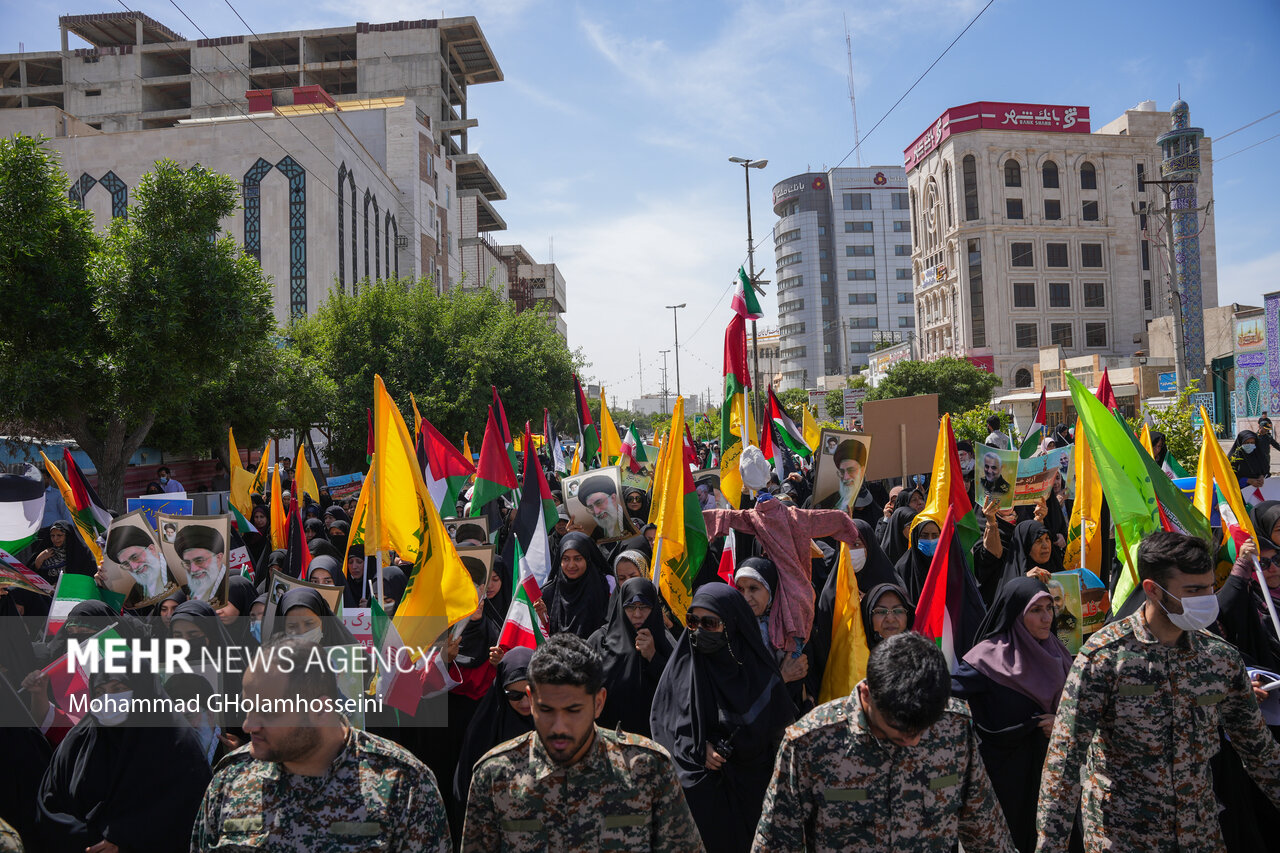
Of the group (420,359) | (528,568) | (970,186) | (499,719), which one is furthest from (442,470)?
(970,186)

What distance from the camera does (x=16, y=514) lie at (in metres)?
6.47

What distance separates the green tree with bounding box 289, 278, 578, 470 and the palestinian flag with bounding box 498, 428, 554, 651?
1619 cm

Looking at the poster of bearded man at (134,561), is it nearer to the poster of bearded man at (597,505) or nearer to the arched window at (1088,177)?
the poster of bearded man at (597,505)

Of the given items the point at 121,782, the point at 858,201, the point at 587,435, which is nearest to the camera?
the point at 121,782

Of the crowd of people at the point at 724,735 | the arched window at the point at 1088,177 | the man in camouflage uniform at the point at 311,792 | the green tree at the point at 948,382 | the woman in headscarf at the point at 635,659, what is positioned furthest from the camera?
the arched window at the point at 1088,177

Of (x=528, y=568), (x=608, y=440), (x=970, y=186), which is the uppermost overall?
(x=970, y=186)

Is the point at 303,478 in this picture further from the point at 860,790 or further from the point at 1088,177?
the point at 1088,177

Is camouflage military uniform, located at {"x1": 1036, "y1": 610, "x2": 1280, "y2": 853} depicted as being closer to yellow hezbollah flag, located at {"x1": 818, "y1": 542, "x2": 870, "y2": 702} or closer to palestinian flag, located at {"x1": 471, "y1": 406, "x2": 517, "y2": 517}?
yellow hezbollah flag, located at {"x1": 818, "y1": 542, "x2": 870, "y2": 702}

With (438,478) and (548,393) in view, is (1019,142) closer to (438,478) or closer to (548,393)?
(548,393)

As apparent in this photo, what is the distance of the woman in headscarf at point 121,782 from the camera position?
308 cm

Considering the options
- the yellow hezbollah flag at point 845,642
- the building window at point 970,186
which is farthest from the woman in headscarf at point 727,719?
the building window at point 970,186

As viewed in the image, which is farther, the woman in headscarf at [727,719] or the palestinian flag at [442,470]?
the palestinian flag at [442,470]

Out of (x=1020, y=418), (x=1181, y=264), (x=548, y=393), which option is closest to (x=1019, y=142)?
(x=1020, y=418)

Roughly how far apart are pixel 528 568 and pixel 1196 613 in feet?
12.7
